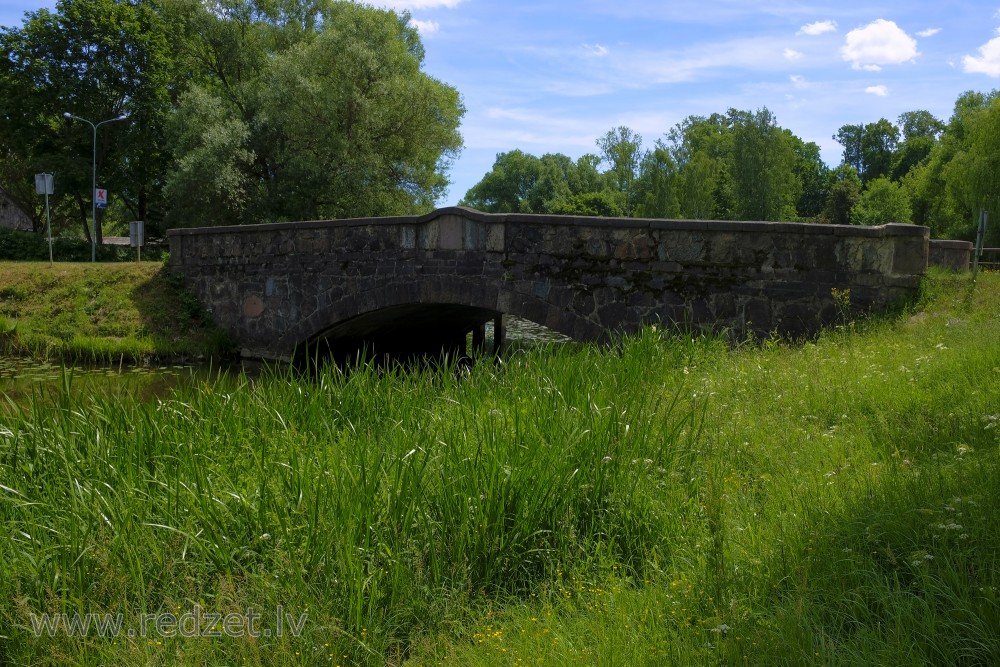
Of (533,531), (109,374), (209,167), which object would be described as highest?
(209,167)

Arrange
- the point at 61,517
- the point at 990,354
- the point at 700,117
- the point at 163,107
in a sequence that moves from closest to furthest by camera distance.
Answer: the point at 61,517
the point at 990,354
the point at 163,107
the point at 700,117

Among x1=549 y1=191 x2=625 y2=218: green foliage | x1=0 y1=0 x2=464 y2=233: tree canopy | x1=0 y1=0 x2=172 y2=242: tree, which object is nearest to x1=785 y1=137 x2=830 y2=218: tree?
x1=549 y1=191 x2=625 y2=218: green foliage

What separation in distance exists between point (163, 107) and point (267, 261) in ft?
61.6

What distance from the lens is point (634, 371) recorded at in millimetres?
6090

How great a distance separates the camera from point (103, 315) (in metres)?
15.5

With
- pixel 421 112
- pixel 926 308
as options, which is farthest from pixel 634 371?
pixel 421 112

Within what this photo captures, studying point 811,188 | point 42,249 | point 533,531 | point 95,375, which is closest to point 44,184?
point 42,249

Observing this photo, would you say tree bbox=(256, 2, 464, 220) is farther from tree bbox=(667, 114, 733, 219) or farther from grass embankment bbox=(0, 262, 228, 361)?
tree bbox=(667, 114, 733, 219)

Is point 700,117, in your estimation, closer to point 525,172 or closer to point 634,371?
point 525,172

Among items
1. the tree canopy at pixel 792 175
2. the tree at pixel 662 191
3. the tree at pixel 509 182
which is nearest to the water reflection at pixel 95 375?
the tree canopy at pixel 792 175

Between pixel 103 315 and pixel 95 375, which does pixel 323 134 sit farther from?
pixel 95 375

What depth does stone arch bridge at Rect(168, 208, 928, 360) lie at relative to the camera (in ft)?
27.8

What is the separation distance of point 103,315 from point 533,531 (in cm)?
1422

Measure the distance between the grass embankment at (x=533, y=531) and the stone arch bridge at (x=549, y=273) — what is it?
133 inches
